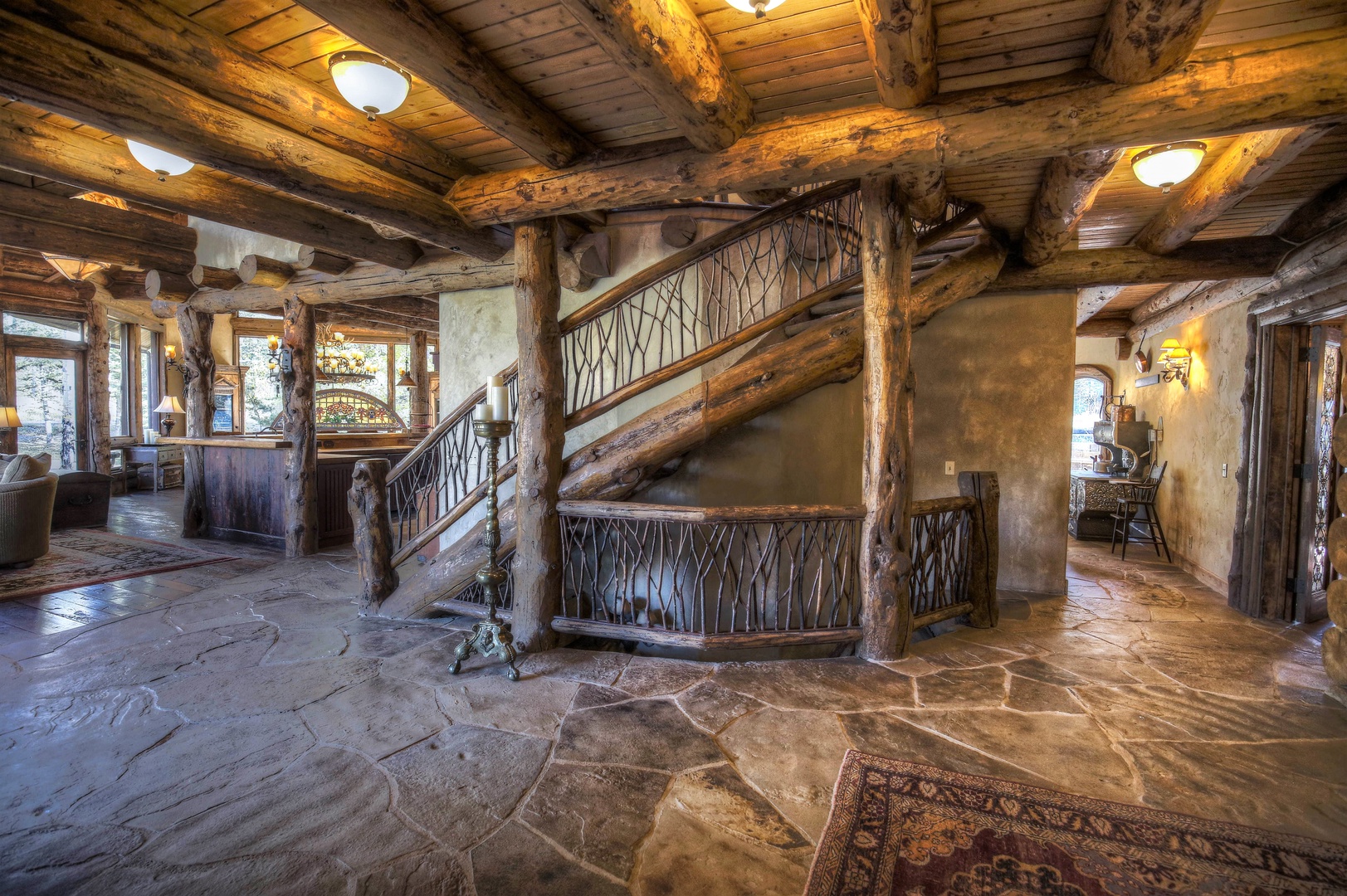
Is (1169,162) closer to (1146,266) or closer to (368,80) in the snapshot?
(1146,266)

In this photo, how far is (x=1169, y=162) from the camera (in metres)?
3.26

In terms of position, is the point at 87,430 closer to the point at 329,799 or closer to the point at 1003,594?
the point at 329,799

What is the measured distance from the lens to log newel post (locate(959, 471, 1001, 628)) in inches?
183

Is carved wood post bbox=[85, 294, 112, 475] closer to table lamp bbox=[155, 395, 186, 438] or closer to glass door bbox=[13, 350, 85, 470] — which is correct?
glass door bbox=[13, 350, 85, 470]

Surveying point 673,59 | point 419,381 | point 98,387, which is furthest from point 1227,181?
point 98,387

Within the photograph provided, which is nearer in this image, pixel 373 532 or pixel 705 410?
pixel 705 410

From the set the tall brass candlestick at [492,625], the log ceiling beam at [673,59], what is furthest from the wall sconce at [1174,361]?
the tall brass candlestick at [492,625]

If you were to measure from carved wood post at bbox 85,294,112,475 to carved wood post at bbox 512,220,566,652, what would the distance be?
33.5 feet

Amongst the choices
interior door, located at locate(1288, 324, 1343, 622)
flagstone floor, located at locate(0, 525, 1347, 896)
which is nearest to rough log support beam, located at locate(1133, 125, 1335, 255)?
interior door, located at locate(1288, 324, 1343, 622)

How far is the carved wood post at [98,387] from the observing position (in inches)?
396

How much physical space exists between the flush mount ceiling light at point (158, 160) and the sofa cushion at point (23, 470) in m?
4.49

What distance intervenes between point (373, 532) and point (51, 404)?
10.2 metres

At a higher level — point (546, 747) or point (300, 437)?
point (300, 437)

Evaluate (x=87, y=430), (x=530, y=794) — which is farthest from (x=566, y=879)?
(x=87, y=430)
